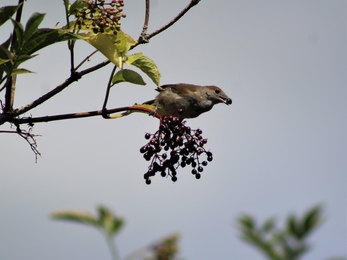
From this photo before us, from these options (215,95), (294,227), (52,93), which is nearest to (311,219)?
(294,227)

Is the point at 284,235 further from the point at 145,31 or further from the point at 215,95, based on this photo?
the point at 215,95

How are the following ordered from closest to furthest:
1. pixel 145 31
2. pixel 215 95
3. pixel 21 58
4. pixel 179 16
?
pixel 21 58 < pixel 179 16 < pixel 145 31 < pixel 215 95

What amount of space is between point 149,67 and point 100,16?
0.52 meters

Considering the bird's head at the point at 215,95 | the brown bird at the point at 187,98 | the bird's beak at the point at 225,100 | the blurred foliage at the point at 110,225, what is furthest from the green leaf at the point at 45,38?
the bird's beak at the point at 225,100

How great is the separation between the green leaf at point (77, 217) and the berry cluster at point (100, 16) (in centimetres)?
211

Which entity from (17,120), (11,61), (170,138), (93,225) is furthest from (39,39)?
(93,225)

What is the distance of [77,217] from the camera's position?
1552mm

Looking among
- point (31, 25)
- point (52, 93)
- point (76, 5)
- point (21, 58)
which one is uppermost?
point (76, 5)

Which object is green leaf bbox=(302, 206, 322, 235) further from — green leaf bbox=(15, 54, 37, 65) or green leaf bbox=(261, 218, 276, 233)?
green leaf bbox=(15, 54, 37, 65)

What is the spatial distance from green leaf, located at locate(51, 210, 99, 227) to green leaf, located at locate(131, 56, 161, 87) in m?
2.32

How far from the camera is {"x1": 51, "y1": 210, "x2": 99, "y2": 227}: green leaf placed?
1513mm

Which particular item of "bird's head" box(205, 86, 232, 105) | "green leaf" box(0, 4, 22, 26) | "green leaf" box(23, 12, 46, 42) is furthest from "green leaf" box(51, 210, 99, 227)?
"bird's head" box(205, 86, 232, 105)

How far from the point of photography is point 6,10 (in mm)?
3223

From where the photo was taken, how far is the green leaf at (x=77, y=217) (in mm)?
1513
